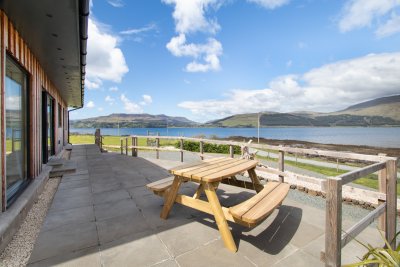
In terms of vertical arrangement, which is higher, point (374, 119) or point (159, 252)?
point (374, 119)

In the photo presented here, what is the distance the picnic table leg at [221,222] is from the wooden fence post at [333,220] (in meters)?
0.93

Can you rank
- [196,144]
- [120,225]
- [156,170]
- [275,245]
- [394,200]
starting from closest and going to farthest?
1. [275,245]
2. [394,200]
3. [120,225]
4. [156,170]
5. [196,144]

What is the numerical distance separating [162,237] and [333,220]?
182cm

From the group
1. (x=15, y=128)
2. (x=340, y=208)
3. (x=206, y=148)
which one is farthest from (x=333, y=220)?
(x=206, y=148)

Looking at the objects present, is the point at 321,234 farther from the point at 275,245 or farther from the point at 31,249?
the point at 31,249

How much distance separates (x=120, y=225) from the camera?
2814mm

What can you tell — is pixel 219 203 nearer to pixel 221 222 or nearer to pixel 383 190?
pixel 221 222

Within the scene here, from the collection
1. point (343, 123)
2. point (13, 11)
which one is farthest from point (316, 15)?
point (343, 123)

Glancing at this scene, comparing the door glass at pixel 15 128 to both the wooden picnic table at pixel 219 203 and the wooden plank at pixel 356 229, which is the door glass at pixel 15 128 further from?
the wooden plank at pixel 356 229

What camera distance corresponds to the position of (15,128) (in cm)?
376

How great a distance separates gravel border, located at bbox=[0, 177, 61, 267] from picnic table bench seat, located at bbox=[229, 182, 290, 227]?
2.15 m

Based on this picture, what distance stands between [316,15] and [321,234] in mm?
9619

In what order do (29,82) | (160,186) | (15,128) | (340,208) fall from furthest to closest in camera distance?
(29,82)
(15,128)
(160,186)
(340,208)

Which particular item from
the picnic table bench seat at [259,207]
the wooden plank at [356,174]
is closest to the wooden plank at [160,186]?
the picnic table bench seat at [259,207]
